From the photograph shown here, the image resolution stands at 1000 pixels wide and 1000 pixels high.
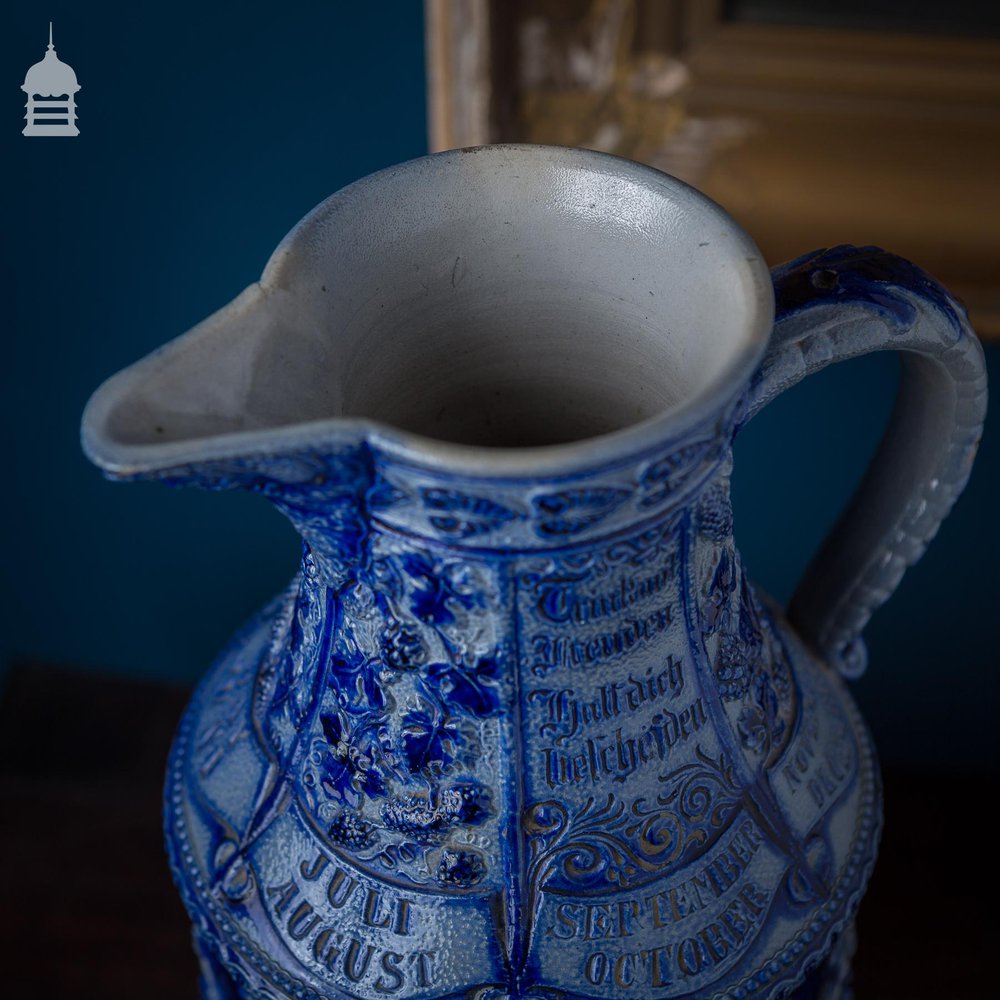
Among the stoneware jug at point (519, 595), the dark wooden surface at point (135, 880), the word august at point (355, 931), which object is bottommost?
the dark wooden surface at point (135, 880)

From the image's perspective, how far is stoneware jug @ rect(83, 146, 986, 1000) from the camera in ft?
1.75

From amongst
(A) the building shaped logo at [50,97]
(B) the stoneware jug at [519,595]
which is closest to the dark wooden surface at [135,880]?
(B) the stoneware jug at [519,595]

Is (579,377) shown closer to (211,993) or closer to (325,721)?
(325,721)

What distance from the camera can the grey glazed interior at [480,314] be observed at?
55 cm

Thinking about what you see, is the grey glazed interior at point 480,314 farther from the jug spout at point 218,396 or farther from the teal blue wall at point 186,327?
the teal blue wall at point 186,327

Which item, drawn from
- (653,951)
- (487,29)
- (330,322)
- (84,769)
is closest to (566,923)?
(653,951)

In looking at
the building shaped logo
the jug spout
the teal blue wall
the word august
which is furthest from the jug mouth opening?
the building shaped logo

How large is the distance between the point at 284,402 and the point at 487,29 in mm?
443

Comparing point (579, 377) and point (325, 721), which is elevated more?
point (579, 377)

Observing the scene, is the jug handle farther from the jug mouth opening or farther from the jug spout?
the jug spout

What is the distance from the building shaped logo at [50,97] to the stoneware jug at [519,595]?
0.52 meters

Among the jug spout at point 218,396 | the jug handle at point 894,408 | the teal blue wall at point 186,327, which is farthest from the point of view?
the teal blue wall at point 186,327

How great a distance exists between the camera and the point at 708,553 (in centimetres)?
60

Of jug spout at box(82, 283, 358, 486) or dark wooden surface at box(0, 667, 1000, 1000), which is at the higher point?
jug spout at box(82, 283, 358, 486)
